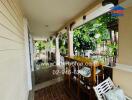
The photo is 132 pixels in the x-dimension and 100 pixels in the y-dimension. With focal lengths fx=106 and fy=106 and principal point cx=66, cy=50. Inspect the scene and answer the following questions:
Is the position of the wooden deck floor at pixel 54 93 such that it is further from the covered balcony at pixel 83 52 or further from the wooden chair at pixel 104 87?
the wooden chair at pixel 104 87

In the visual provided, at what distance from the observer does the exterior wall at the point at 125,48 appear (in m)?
1.73

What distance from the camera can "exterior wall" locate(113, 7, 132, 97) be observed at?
5.68 feet

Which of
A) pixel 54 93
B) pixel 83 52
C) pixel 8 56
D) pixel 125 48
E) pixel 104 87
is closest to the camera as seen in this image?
pixel 8 56

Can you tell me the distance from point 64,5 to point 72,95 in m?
2.46

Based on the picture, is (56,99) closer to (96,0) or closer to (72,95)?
(72,95)

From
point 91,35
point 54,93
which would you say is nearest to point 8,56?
point 54,93

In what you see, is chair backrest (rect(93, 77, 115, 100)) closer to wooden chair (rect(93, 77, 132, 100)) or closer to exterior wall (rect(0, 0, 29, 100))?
wooden chair (rect(93, 77, 132, 100))

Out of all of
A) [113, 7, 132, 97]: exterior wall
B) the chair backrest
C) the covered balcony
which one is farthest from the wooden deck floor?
[113, 7, 132, 97]: exterior wall

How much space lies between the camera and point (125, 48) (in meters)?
1.80

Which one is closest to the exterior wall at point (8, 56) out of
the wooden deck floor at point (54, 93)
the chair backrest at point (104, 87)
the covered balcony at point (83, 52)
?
the covered balcony at point (83, 52)

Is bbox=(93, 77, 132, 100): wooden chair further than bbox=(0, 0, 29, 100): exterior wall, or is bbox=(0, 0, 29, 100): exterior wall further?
bbox=(93, 77, 132, 100): wooden chair

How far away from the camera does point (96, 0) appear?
219 centimetres

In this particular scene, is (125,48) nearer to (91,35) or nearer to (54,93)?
(54,93)

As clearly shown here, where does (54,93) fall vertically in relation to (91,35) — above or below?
below
